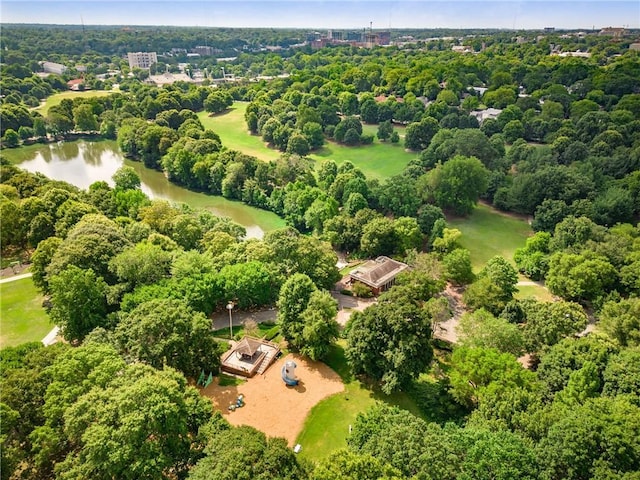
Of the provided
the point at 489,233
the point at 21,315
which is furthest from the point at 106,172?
the point at 489,233

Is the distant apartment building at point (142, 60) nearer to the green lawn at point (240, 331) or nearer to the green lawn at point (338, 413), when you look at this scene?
the green lawn at point (240, 331)

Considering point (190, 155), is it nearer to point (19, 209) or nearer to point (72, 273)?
point (19, 209)

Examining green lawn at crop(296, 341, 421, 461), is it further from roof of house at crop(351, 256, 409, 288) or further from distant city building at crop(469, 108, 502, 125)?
distant city building at crop(469, 108, 502, 125)

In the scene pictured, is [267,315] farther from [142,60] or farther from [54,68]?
[142,60]

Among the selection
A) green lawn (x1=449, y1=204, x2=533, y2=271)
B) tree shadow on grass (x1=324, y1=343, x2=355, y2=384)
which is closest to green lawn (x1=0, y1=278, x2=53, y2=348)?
tree shadow on grass (x1=324, y1=343, x2=355, y2=384)

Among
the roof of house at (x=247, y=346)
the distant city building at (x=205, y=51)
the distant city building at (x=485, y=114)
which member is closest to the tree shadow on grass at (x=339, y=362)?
the roof of house at (x=247, y=346)

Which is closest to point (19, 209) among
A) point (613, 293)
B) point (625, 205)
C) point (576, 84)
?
point (613, 293)

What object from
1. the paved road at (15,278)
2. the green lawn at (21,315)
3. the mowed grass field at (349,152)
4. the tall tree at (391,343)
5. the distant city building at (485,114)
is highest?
the distant city building at (485,114)
